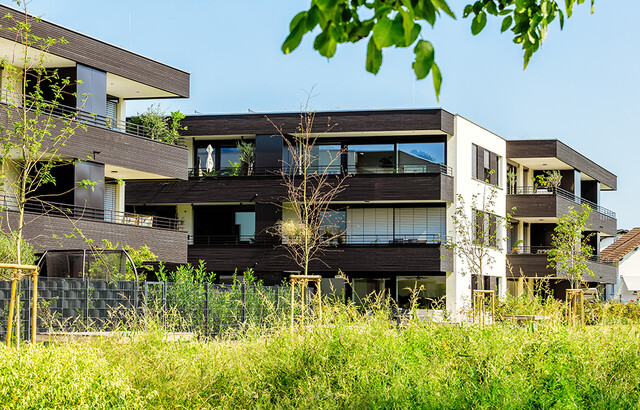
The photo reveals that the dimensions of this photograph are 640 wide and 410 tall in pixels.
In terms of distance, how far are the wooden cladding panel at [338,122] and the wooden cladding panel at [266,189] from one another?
6.65 feet

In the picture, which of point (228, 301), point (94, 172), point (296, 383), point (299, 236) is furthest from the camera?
point (299, 236)

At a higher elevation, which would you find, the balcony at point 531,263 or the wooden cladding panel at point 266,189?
the wooden cladding panel at point 266,189

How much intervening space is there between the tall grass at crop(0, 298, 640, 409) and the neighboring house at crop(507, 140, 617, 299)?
28.5m

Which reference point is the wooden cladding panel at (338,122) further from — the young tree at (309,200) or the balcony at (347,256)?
the balcony at (347,256)

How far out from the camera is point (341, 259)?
35281 millimetres

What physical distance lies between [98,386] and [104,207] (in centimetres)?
2105

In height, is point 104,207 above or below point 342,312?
above

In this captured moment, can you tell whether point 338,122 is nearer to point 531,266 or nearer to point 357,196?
point 357,196

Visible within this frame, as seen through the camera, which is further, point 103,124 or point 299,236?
point 299,236

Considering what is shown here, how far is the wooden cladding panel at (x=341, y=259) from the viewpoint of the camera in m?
34.6

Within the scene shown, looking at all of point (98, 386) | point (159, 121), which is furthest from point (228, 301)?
point (159, 121)

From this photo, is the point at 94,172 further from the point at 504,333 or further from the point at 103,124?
the point at 504,333

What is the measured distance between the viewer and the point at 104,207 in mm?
28078

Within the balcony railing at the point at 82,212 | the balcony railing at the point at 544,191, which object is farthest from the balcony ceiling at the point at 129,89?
the balcony railing at the point at 544,191
